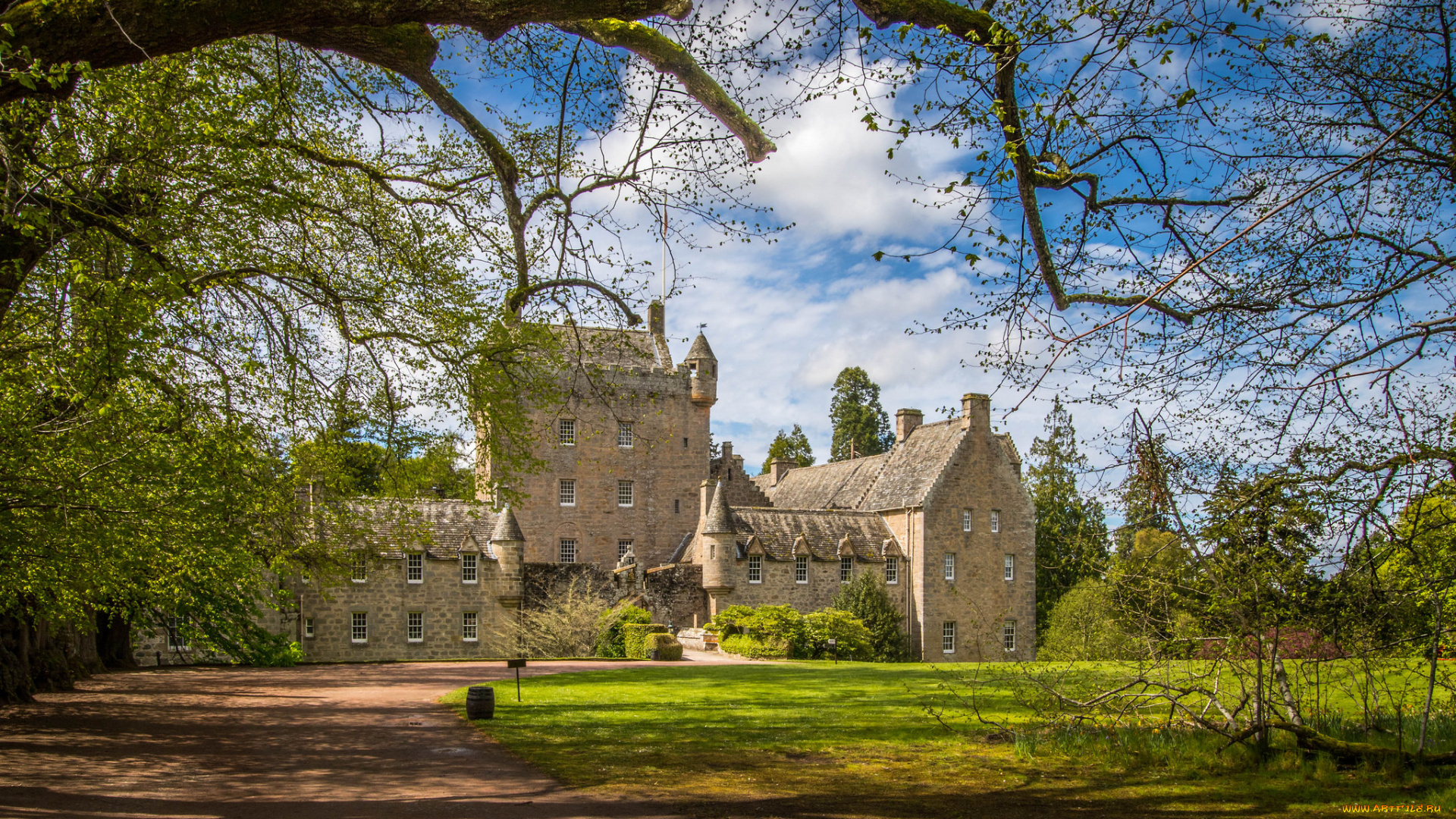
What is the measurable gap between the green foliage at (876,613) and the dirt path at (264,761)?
2028 centimetres

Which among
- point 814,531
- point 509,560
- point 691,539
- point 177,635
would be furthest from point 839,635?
point 177,635

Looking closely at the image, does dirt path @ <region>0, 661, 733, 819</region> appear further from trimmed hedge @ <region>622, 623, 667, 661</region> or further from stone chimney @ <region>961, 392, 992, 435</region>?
stone chimney @ <region>961, 392, 992, 435</region>

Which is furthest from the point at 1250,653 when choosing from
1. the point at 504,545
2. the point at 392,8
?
the point at 504,545

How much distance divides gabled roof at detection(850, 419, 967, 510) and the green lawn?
25.9 metres

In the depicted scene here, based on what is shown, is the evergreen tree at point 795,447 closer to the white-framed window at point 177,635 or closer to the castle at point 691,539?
the castle at point 691,539

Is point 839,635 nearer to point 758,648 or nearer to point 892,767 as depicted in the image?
point 758,648

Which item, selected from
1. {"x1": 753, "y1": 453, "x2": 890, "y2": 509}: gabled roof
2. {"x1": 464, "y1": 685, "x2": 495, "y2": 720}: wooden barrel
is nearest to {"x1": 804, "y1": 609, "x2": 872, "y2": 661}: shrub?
{"x1": 753, "y1": 453, "x2": 890, "y2": 509}: gabled roof

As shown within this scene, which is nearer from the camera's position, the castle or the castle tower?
the castle

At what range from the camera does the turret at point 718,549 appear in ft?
122

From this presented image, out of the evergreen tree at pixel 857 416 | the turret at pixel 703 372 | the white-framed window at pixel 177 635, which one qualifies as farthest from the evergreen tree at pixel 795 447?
the white-framed window at pixel 177 635

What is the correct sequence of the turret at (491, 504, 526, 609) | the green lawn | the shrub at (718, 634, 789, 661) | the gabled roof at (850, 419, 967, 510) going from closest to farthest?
the green lawn, the shrub at (718, 634, 789, 661), the turret at (491, 504, 526, 609), the gabled roof at (850, 419, 967, 510)

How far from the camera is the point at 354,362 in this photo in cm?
1438

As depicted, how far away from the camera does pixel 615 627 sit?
3350cm

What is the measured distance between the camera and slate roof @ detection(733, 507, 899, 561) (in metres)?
38.9
